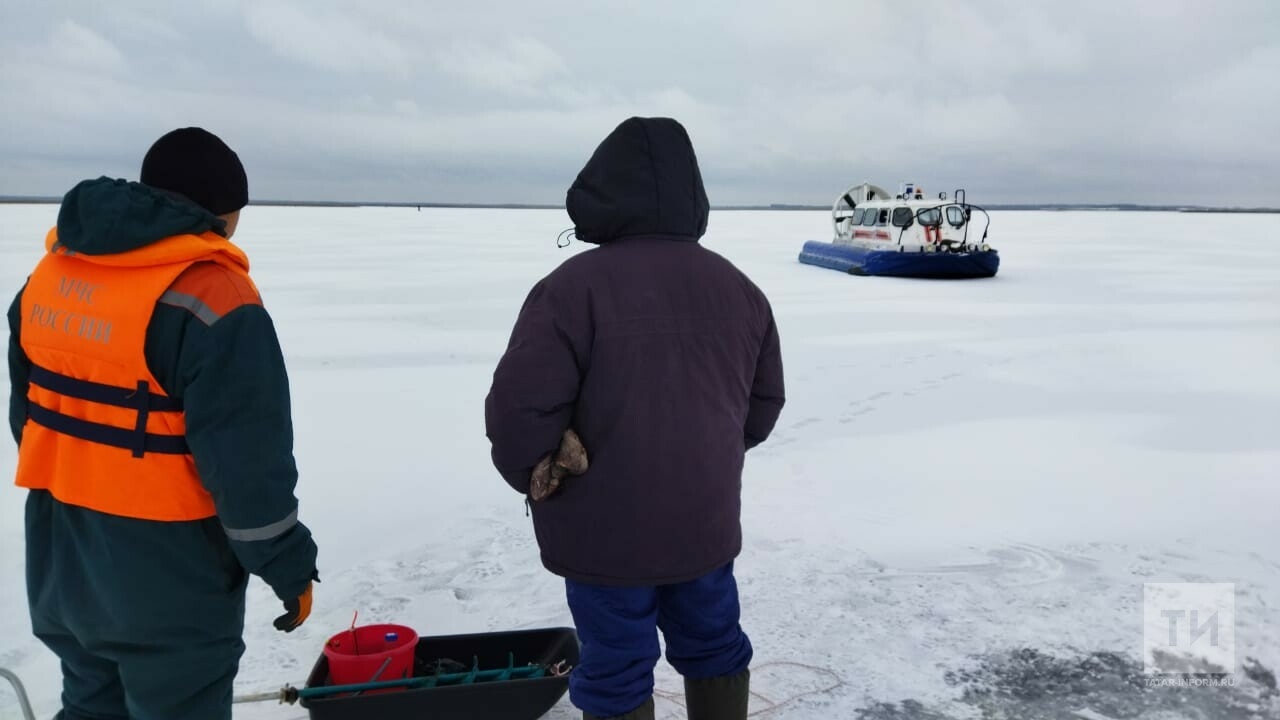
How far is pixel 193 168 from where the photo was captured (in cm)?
148

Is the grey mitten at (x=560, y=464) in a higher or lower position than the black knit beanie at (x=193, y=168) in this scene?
A: lower

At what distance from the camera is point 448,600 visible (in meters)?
2.74

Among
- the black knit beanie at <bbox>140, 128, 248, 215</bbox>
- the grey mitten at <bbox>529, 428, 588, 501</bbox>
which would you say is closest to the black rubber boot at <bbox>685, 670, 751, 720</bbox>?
the grey mitten at <bbox>529, 428, 588, 501</bbox>

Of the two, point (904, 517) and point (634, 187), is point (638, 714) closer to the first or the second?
point (634, 187)

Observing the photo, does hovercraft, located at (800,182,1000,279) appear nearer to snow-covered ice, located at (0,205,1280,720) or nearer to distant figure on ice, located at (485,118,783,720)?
snow-covered ice, located at (0,205,1280,720)

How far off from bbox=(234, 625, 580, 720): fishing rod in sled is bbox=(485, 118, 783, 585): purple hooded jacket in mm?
421

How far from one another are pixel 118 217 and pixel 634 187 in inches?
31.6

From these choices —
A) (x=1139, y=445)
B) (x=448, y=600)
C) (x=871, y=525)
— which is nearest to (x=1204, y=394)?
(x=1139, y=445)

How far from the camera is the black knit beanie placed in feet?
4.86

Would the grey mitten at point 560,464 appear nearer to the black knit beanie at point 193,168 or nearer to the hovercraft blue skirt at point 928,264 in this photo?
the black knit beanie at point 193,168

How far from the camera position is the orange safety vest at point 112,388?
4.48 feet

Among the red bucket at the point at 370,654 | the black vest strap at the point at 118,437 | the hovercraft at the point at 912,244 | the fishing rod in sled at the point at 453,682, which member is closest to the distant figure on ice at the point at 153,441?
the black vest strap at the point at 118,437

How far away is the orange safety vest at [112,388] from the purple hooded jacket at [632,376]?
49 cm

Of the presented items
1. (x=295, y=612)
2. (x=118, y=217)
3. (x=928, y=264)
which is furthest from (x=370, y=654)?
(x=928, y=264)
